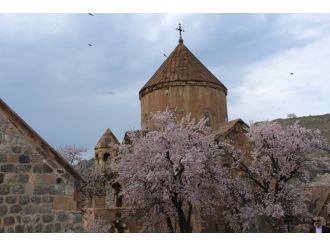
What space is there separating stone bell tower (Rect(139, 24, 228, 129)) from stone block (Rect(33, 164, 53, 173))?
1820 centimetres

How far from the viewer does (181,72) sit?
27.4 metres

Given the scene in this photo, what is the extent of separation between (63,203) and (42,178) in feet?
2.10

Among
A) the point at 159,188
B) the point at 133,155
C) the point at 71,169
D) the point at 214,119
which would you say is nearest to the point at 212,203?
the point at 159,188

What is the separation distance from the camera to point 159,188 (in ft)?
61.4

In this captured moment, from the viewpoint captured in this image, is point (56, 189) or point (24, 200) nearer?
point (24, 200)

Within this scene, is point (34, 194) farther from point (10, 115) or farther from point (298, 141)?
point (298, 141)

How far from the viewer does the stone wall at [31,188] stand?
295 inches

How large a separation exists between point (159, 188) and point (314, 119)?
6111 cm

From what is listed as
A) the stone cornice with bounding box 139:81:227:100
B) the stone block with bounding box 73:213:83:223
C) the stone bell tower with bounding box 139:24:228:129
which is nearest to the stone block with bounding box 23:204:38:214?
the stone block with bounding box 73:213:83:223

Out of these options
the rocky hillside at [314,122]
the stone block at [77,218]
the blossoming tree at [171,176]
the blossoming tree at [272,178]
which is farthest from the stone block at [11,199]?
the rocky hillside at [314,122]

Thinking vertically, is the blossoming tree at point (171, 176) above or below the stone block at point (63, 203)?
above

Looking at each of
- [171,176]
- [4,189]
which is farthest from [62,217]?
[171,176]

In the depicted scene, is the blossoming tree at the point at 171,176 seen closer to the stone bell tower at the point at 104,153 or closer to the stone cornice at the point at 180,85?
the stone cornice at the point at 180,85

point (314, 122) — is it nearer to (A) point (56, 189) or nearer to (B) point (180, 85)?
(B) point (180, 85)
